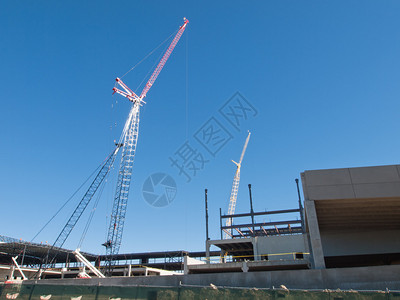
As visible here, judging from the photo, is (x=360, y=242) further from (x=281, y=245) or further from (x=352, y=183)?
(x=352, y=183)

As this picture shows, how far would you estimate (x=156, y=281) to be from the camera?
22.8 metres

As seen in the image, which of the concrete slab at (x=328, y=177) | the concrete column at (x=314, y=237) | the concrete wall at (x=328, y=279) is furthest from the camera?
the concrete slab at (x=328, y=177)

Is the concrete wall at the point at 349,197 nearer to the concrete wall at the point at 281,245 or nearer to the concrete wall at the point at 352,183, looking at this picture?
the concrete wall at the point at 352,183

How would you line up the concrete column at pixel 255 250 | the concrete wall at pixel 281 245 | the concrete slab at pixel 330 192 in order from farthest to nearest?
the concrete column at pixel 255 250 → the concrete wall at pixel 281 245 → the concrete slab at pixel 330 192

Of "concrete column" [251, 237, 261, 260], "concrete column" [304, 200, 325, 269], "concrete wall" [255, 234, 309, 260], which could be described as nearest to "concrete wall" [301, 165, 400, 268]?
"concrete column" [304, 200, 325, 269]

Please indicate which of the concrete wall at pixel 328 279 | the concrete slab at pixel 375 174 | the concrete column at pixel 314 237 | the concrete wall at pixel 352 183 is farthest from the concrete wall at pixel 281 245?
the concrete slab at pixel 375 174

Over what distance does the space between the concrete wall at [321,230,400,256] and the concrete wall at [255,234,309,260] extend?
2.44m

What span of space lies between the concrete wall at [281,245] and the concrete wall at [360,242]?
244 cm

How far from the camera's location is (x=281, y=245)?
117 feet

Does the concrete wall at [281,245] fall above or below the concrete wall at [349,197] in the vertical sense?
below

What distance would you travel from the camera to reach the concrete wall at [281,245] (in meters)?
34.3

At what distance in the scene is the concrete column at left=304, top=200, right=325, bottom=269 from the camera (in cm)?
2098

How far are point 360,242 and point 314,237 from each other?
14380 millimetres

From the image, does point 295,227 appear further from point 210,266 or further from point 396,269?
point 396,269
